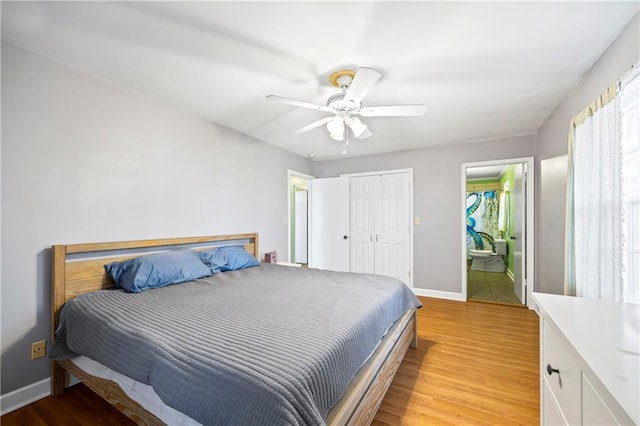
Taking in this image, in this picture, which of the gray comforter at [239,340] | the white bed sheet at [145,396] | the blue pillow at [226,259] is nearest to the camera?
the gray comforter at [239,340]

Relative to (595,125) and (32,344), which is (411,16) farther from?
(32,344)

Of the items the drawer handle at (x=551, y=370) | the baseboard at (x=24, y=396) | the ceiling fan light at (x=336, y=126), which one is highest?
the ceiling fan light at (x=336, y=126)

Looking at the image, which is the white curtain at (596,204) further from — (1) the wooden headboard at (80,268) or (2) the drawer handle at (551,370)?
(1) the wooden headboard at (80,268)

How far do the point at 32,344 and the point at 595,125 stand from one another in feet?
13.3

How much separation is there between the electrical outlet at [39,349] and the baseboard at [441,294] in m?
4.27

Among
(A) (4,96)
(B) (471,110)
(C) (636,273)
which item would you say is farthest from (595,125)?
(A) (4,96)

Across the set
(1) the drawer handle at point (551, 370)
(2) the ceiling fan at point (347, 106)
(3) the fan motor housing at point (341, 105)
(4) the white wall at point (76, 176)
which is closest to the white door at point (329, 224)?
(4) the white wall at point (76, 176)

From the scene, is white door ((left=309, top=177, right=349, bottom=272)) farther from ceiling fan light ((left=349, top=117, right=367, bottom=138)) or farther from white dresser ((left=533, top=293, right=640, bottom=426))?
white dresser ((left=533, top=293, right=640, bottom=426))

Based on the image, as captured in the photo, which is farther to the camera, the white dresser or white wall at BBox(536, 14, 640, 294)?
white wall at BBox(536, 14, 640, 294)

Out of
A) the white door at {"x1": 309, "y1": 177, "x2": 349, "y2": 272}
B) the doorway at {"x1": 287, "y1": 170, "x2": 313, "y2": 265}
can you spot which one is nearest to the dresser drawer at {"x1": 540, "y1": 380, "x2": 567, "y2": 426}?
the white door at {"x1": 309, "y1": 177, "x2": 349, "y2": 272}

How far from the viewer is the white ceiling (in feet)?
4.83

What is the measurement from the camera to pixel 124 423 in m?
1.63

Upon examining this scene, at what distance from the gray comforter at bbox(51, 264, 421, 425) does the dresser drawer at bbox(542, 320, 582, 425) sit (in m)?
0.81

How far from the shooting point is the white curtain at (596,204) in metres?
1.54
